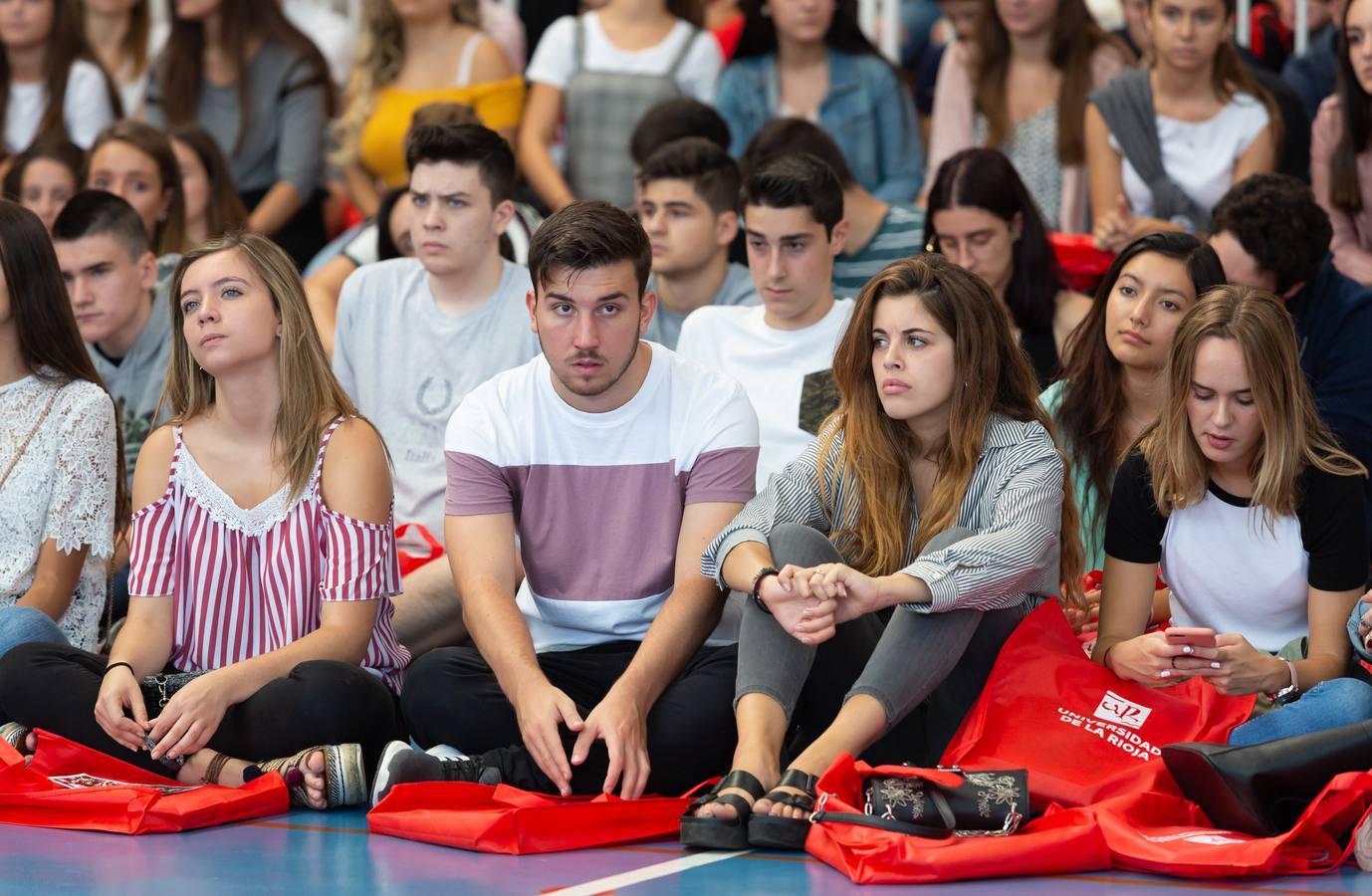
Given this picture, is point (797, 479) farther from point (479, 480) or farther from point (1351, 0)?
point (1351, 0)

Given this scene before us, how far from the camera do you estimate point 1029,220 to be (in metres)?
4.11

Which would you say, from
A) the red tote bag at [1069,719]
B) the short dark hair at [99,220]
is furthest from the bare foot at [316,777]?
the short dark hair at [99,220]

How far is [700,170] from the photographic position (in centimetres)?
428

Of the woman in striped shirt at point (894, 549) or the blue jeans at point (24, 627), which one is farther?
the blue jeans at point (24, 627)

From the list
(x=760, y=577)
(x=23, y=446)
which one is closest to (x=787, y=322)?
(x=760, y=577)

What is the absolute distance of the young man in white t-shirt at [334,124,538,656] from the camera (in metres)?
3.99

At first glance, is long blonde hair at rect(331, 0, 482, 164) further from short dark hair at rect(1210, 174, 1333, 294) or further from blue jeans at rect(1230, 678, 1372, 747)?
blue jeans at rect(1230, 678, 1372, 747)

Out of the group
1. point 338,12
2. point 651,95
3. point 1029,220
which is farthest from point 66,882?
point 338,12

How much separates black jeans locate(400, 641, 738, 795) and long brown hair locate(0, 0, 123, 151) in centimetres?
298

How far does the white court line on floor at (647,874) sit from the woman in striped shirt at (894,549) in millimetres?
21

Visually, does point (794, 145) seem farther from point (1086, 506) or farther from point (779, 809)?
point (779, 809)

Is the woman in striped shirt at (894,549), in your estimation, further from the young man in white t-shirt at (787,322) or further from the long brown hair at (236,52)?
the long brown hair at (236,52)

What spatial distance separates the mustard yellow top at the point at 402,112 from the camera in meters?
5.15

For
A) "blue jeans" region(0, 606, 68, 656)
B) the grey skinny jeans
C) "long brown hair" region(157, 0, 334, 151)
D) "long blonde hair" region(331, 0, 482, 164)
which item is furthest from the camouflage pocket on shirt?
"long brown hair" region(157, 0, 334, 151)
